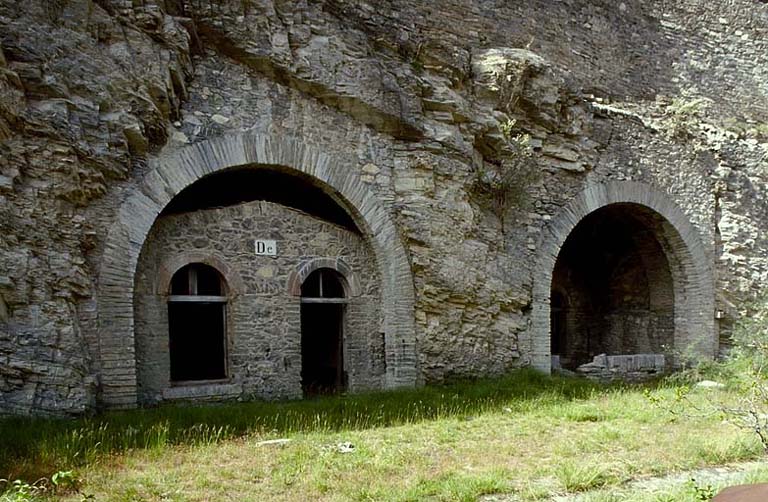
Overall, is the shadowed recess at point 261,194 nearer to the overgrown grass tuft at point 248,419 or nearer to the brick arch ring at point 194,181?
the brick arch ring at point 194,181

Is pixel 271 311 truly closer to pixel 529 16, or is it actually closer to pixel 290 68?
pixel 290 68

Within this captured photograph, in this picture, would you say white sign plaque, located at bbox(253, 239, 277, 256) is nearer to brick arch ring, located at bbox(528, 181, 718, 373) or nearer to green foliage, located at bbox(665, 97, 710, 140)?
brick arch ring, located at bbox(528, 181, 718, 373)

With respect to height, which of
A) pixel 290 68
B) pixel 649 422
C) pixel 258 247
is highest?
pixel 290 68

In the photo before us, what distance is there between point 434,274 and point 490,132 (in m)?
2.84

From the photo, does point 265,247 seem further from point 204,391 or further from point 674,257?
point 674,257

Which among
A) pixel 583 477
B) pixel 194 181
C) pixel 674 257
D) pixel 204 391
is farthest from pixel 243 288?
pixel 674 257

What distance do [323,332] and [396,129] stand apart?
4.02m

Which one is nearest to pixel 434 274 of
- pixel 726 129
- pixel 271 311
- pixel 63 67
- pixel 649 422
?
pixel 271 311

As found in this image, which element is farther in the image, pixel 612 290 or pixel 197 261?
pixel 612 290

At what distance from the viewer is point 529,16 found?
539 inches

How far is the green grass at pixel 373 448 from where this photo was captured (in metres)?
5.29

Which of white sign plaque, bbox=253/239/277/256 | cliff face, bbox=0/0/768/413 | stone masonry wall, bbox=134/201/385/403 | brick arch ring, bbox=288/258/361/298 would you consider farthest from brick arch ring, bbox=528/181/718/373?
white sign plaque, bbox=253/239/277/256

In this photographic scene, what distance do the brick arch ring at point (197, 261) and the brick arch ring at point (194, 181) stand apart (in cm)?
60

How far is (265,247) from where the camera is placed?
30.5ft
